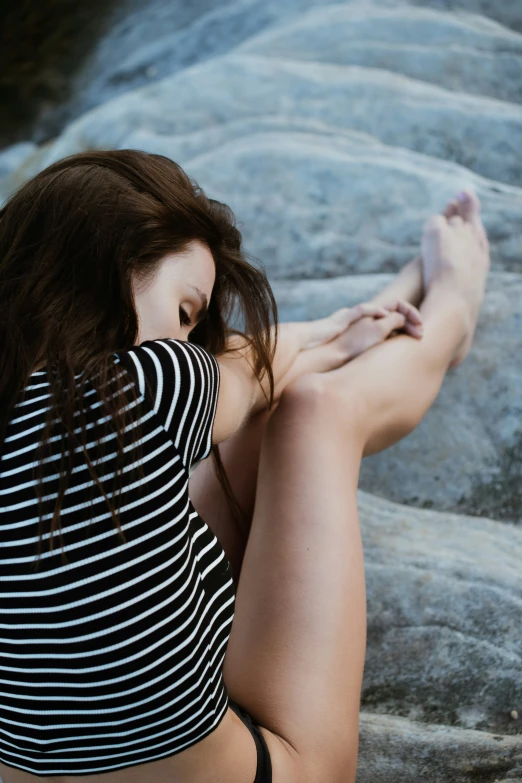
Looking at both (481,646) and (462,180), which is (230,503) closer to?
(481,646)

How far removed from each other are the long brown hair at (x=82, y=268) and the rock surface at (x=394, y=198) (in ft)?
2.04

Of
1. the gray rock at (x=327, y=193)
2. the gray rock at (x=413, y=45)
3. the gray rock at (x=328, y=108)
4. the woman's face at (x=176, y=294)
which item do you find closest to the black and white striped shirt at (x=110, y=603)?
the woman's face at (x=176, y=294)

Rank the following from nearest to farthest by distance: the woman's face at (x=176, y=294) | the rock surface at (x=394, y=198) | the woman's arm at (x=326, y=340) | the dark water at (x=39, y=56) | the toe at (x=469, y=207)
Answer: the woman's face at (x=176, y=294)
the rock surface at (x=394, y=198)
the woman's arm at (x=326, y=340)
the toe at (x=469, y=207)
the dark water at (x=39, y=56)

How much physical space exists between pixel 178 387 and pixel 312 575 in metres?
0.32

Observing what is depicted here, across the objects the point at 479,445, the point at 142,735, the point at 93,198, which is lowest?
the point at 479,445

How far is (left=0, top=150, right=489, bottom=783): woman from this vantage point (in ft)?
2.11

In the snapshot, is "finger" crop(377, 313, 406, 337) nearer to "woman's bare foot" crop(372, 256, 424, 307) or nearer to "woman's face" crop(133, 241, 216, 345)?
"woman's bare foot" crop(372, 256, 424, 307)

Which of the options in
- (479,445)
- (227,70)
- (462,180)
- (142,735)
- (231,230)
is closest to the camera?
(142,735)

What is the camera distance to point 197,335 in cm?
111

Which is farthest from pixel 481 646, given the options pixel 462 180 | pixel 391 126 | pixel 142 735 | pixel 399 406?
pixel 391 126

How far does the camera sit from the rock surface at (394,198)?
3.51ft

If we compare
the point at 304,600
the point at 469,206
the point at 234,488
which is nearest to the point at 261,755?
the point at 304,600

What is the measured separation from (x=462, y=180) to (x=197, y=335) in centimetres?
97

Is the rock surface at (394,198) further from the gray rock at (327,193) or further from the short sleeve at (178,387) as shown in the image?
the short sleeve at (178,387)
